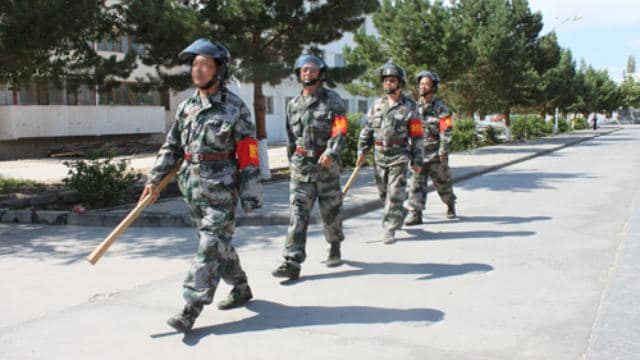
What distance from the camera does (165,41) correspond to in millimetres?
12656

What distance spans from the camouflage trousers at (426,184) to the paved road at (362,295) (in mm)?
369

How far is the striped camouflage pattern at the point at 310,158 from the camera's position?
18.8ft

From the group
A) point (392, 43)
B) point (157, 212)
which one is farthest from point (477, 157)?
point (157, 212)

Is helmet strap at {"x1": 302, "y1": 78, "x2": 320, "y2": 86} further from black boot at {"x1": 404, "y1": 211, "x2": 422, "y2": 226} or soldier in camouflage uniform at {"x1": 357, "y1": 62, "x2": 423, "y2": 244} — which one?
black boot at {"x1": 404, "y1": 211, "x2": 422, "y2": 226}

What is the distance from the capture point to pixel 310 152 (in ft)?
19.2

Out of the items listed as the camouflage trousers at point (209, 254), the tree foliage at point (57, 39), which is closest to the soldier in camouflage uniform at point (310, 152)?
the camouflage trousers at point (209, 254)

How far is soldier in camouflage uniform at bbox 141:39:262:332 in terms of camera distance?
4.35 meters

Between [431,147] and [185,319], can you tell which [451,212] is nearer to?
[431,147]

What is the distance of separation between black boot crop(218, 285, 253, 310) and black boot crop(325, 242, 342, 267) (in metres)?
1.49

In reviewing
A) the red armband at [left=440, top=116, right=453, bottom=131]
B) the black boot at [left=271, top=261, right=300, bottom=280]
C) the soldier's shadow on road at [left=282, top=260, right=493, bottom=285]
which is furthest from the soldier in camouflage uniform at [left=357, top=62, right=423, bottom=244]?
the black boot at [left=271, top=261, right=300, bottom=280]

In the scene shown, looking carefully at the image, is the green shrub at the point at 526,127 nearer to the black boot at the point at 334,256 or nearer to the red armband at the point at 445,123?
the red armband at the point at 445,123

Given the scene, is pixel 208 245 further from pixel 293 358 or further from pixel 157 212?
pixel 157 212

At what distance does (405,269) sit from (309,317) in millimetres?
1672

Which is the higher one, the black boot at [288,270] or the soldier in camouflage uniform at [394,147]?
the soldier in camouflage uniform at [394,147]
